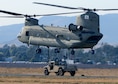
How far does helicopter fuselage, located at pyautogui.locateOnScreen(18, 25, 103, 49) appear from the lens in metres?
72.8

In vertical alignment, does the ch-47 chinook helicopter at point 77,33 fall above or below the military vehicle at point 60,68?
above

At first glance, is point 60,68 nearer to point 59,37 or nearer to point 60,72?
point 60,72

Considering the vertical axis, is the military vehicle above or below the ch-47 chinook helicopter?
below

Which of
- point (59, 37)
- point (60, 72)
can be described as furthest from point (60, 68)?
point (59, 37)

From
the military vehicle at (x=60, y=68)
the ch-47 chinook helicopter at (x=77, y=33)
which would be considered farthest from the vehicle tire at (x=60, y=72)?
the ch-47 chinook helicopter at (x=77, y=33)

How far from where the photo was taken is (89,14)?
7238 cm

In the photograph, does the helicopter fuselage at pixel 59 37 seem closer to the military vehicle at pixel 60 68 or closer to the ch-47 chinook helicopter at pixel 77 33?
the ch-47 chinook helicopter at pixel 77 33

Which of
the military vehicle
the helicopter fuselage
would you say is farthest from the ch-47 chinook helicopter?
the military vehicle

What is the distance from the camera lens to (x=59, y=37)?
74812mm

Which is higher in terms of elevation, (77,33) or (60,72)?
(77,33)

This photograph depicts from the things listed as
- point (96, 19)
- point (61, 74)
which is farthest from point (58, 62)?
point (96, 19)

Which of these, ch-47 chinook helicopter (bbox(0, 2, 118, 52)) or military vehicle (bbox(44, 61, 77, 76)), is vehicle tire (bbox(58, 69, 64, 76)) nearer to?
Answer: military vehicle (bbox(44, 61, 77, 76))

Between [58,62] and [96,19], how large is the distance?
806cm

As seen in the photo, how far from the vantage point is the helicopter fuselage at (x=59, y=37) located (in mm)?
72812
